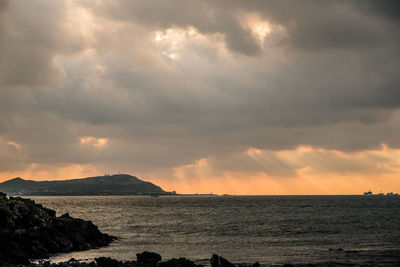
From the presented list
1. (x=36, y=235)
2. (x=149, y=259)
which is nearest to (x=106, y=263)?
(x=149, y=259)

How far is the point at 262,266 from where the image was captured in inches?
1893

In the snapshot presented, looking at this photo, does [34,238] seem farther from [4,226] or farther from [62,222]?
[62,222]

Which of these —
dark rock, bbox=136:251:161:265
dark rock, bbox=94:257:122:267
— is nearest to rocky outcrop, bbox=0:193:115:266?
dark rock, bbox=94:257:122:267

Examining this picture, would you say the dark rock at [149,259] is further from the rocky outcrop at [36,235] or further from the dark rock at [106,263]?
the rocky outcrop at [36,235]

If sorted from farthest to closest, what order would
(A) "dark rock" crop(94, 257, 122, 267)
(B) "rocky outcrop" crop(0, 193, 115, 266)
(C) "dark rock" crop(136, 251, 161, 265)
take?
(B) "rocky outcrop" crop(0, 193, 115, 266)
(C) "dark rock" crop(136, 251, 161, 265)
(A) "dark rock" crop(94, 257, 122, 267)

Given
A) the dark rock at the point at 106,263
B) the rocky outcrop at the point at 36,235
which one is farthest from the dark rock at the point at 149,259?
the rocky outcrop at the point at 36,235

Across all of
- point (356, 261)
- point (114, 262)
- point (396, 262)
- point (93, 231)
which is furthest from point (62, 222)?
point (396, 262)

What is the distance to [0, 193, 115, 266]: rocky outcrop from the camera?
47.7 metres

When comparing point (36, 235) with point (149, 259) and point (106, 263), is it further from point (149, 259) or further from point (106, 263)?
point (149, 259)

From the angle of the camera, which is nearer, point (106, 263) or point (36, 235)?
Answer: point (106, 263)

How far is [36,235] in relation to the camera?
56.7 meters

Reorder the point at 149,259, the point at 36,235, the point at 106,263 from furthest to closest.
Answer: the point at 36,235 < the point at 149,259 < the point at 106,263

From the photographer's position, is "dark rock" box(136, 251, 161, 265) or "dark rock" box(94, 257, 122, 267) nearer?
"dark rock" box(94, 257, 122, 267)

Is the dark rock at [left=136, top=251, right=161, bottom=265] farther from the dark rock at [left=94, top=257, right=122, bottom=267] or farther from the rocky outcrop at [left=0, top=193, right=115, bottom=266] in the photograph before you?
the rocky outcrop at [left=0, top=193, right=115, bottom=266]
